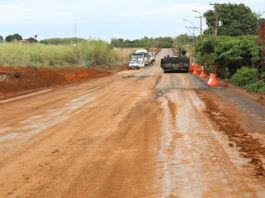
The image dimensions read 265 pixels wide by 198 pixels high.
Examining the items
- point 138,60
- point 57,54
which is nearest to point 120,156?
point 57,54

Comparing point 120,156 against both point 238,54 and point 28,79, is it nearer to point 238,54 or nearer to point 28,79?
point 28,79

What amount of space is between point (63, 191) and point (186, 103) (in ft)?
27.8

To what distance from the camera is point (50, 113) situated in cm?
1099

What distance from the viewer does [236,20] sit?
70.6 metres

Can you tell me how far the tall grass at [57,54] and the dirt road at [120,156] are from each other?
2006cm

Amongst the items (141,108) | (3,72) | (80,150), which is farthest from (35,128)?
(3,72)

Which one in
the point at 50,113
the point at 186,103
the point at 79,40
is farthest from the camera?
the point at 79,40

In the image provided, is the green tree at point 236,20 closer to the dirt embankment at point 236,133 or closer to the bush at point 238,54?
the bush at point 238,54

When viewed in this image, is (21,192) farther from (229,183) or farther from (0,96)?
(0,96)

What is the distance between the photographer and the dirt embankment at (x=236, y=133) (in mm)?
6074

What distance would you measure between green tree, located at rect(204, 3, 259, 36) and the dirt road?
61406 millimetres

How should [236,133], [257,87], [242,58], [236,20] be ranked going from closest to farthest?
[236,133]
[257,87]
[242,58]
[236,20]

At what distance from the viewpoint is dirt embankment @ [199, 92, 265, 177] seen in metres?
6.07

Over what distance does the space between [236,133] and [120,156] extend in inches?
120
